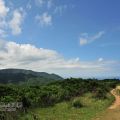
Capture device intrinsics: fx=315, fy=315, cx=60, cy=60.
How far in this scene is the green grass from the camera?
34125 mm

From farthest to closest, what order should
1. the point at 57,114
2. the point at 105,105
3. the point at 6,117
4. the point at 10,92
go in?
1. the point at 10,92
2. the point at 105,105
3. the point at 57,114
4. the point at 6,117

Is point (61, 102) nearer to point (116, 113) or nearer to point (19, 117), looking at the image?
point (116, 113)

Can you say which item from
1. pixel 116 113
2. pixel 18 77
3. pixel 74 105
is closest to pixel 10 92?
pixel 74 105

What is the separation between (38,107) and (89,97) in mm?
12411

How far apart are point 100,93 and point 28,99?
16.0 meters

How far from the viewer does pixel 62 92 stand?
5122 centimetres

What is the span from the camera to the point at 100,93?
53781 millimetres

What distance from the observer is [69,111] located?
127 ft

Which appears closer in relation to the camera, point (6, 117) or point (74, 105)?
point (6, 117)

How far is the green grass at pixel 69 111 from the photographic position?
34125 millimetres

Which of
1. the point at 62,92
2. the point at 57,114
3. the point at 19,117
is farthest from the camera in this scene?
the point at 62,92

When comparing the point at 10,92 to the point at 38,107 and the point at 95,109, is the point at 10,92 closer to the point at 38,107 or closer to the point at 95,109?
the point at 38,107

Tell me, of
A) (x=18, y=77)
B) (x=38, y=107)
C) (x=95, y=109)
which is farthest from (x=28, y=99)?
(x=18, y=77)

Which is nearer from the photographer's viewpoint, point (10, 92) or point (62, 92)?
point (10, 92)
